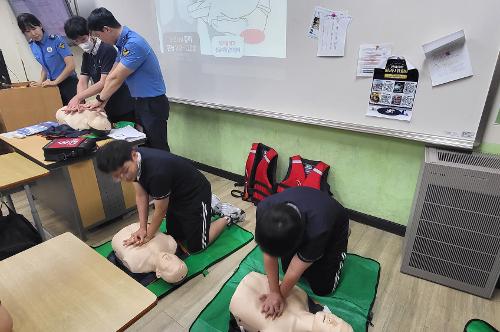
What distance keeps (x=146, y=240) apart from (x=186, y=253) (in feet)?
1.14

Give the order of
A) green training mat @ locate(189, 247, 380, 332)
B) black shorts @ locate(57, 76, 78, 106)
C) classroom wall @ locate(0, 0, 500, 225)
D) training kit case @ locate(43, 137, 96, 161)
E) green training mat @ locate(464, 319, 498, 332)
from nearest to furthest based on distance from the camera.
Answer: green training mat @ locate(464, 319, 498, 332) < green training mat @ locate(189, 247, 380, 332) < training kit case @ locate(43, 137, 96, 161) < classroom wall @ locate(0, 0, 500, 225) < black shorts @ locate(57, 76, 78, 106)

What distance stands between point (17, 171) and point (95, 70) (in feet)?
4.14

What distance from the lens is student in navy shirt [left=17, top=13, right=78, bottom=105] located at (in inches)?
122

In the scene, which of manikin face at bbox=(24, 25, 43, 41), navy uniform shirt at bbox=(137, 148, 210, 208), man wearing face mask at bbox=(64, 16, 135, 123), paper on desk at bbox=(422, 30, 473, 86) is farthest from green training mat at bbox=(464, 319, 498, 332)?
manikin face at bbox=(24, 25, 43, 41)

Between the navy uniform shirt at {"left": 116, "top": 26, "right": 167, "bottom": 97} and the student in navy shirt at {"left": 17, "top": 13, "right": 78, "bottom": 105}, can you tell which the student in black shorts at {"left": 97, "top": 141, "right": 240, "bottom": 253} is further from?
the student in navy shirt at {"left": 17, "top": 13, "right": 78, "bottom": 105}

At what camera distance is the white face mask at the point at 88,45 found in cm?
253

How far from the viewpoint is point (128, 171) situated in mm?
1566

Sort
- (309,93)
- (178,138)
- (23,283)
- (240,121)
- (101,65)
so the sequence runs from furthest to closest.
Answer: (178,138), (240,121), (101,65), (309,93), (23,283)

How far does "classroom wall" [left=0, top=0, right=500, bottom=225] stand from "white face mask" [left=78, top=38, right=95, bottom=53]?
37.8 inches

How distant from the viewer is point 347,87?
2092 millimetres

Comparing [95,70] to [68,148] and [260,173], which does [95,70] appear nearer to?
[68,148]

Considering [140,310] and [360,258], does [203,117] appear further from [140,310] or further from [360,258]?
[140,310]

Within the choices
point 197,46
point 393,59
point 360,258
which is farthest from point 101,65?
point 360,258

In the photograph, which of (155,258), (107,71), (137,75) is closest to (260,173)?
(155,258)
